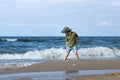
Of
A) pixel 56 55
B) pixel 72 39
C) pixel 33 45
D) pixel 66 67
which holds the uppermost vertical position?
pixel 72 39

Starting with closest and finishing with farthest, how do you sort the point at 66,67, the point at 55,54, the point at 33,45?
1. the point at 66,67
2. the point at 55,54
3. the point at 33,45

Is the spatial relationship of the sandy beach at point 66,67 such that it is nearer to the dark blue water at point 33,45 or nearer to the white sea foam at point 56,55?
the white sea foam at point 56,55

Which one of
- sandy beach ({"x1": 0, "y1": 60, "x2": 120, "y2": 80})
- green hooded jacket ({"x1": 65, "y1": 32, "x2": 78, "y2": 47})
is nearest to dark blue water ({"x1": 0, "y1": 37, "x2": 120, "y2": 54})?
green hooded jacket ({"x1": 65, "y1": 32, "x2": 78, "y2": 47})

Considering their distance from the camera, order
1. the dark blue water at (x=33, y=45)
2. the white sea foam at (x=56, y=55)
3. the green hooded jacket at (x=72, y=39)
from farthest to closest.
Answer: the dark blue water at (x=33, y=45), the white sea foam at (x=56, y=55), the green hooded jacket at (x=72, y=39)

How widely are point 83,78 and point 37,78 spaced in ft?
4.69

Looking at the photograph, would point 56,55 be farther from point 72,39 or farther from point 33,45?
point 33,45

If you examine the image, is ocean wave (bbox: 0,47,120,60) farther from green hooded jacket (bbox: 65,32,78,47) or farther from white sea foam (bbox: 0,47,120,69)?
green hooded jacket (bbox: 65,32,78,47)

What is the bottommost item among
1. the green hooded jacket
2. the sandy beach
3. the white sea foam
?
the white sea foam

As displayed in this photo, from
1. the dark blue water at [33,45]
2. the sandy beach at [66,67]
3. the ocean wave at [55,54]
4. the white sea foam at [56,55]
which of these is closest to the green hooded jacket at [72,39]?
the sandy beach at [66,67]

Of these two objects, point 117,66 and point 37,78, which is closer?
point 37,78

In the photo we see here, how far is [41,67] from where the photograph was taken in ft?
48.9

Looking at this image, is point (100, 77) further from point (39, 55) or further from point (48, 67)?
point (39, 55)

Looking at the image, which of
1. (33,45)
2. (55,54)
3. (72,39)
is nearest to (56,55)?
(55,54)

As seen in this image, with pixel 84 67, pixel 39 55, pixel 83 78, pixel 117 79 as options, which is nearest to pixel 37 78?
pixel 83 78
